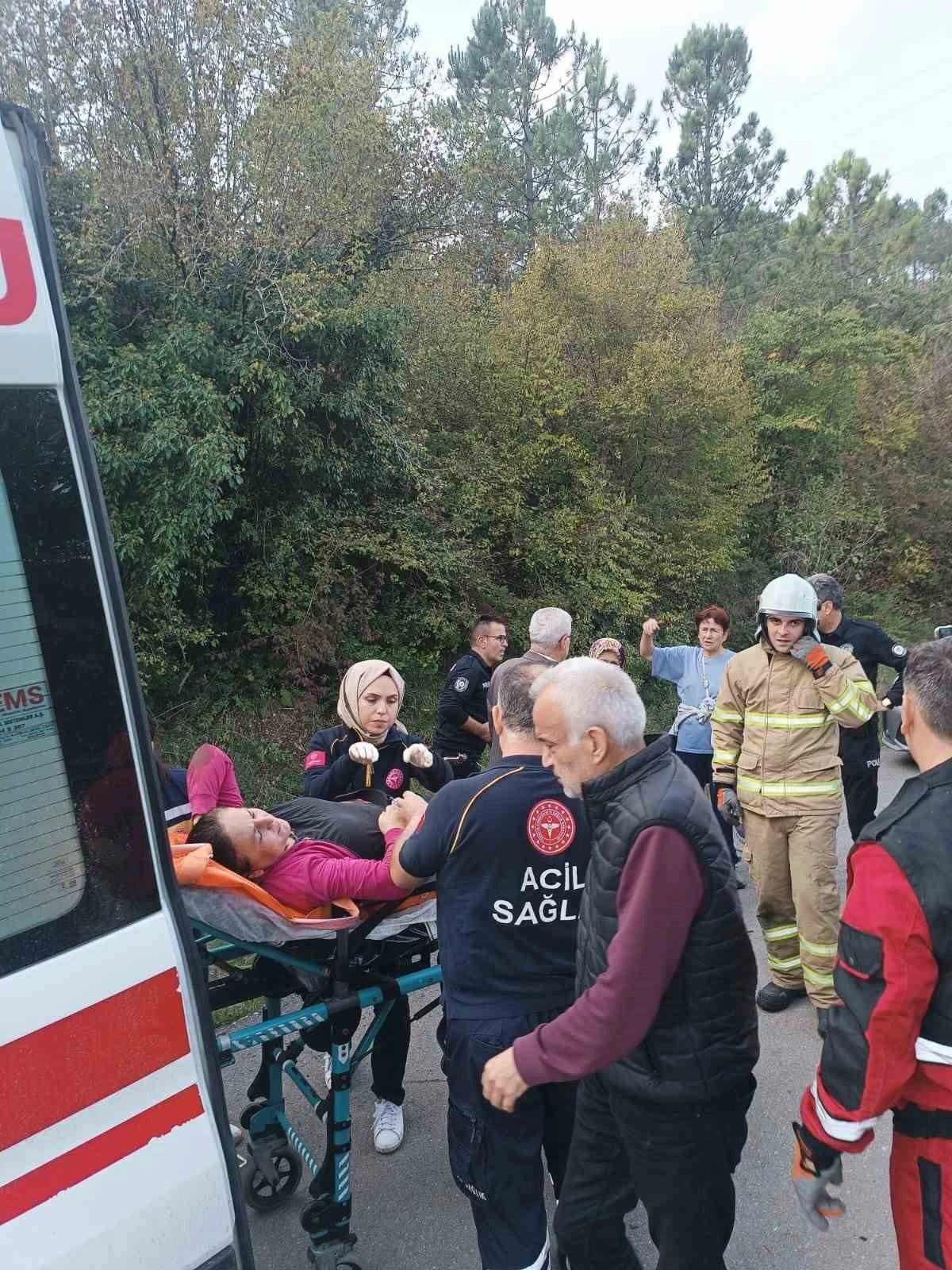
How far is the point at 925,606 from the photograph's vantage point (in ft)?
50.8

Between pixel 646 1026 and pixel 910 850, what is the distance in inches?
25.5

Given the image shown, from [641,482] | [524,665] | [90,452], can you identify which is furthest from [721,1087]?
[641,482]

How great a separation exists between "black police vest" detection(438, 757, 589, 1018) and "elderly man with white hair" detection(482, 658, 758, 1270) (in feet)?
0.64

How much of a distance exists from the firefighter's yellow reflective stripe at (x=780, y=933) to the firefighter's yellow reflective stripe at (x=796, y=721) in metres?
0.93

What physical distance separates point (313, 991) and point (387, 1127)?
0.92 m

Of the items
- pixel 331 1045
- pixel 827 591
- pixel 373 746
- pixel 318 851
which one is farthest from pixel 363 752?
pixel 827 591

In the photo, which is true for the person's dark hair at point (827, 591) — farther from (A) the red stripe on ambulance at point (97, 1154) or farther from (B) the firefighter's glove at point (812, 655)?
(A) the red stripe on ambulance at point (97, 1154)

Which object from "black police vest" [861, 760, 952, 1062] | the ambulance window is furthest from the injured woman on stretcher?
"black police vest" [861, 760, 952, 1062]

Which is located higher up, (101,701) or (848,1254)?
(101,701)

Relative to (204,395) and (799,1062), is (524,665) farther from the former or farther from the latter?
(204,395)

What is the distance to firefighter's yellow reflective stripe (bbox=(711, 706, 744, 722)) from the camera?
415 centimetres

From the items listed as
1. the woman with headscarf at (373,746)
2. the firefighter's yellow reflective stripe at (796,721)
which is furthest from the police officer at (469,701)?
the firefighter's yellow reflective stripe at (796,721)

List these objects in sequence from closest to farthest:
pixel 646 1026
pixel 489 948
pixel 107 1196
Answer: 1. pixel 107 1196
2. pixel 646 1026
3. pixel 489 948

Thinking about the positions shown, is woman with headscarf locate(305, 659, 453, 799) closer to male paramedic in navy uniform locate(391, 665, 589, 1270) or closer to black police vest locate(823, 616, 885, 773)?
male paramedic in navy uniform locate(391, 665, 589, 1270)
